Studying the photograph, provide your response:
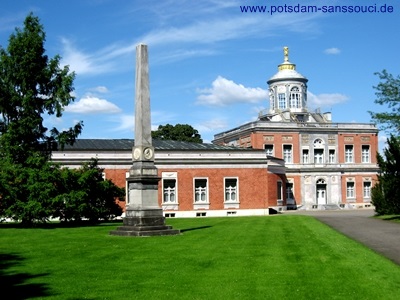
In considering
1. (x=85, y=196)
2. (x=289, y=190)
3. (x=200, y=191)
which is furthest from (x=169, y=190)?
(x=289, y=190)

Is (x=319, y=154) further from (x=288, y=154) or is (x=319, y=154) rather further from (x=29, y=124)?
(x=29, y=124)

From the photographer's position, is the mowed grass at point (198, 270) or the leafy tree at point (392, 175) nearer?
the mowed grass at point (198, 270)

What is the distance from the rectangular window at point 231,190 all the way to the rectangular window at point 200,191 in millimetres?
1786

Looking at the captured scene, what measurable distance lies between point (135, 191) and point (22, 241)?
16.1 feet

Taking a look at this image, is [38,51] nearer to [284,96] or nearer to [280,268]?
[280,268]

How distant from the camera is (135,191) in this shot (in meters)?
21.5

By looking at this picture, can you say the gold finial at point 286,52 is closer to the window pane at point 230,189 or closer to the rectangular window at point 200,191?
the window pane at point 230,189

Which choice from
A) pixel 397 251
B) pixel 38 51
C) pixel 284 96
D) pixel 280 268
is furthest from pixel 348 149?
pixel 280 268

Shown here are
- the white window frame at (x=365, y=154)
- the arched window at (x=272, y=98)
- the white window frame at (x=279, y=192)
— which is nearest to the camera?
the white window frame at (x=279, y=192)

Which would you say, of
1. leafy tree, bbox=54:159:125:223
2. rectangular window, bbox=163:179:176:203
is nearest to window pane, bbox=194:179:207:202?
Answer: rectangular window, bbox=163:179:176:203

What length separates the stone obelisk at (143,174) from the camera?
21.1 m

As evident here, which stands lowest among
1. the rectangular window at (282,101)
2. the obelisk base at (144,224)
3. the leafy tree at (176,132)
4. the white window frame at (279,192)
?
the obelisk base at (144,224)

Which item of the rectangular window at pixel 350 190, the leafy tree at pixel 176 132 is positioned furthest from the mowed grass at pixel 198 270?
the leafy tree at pixel 176 132

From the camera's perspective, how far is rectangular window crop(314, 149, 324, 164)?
59531 millimetres
